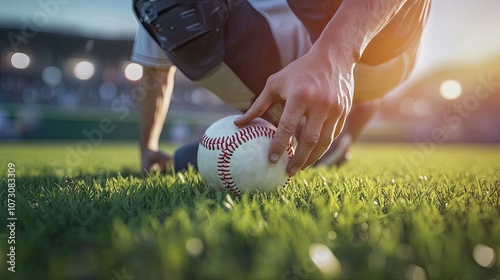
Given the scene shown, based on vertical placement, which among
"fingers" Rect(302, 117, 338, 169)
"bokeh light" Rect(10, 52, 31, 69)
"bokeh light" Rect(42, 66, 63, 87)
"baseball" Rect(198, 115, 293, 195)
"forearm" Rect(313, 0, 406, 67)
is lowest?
"bokeh light" Rect(42, 66, 63, 87)

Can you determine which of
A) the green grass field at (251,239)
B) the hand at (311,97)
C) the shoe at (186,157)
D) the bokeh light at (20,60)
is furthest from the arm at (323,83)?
the bokeh light at (20,60)

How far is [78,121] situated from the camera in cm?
1468

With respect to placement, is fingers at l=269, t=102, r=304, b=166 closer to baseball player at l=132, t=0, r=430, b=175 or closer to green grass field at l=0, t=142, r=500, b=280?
baseball player at l=132, t=0, r=430, b=175

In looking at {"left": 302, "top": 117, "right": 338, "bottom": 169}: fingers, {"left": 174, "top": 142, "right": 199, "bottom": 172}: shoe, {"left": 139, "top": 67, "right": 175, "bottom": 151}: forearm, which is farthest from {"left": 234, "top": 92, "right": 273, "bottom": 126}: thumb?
{"left": 139, "top": 67, "right": 175, "bottom": 151}: forearm

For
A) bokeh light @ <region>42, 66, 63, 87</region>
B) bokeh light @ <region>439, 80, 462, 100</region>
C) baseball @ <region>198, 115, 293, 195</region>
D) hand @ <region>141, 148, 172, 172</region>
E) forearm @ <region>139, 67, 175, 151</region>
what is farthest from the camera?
bokeh light @ <region>42, 66, 63, 87</region>

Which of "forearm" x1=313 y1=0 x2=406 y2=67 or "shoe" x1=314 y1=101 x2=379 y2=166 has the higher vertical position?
"forearm" x1=313 y1=0 x2=406 y2=67

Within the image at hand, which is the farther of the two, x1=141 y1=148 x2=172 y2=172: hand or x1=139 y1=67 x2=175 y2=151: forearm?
x1=139 y1=67 x2=175 y2=151: forearm

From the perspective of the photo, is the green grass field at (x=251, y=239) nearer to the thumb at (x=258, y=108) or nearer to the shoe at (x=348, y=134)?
the thumb at (x=258, y=108)

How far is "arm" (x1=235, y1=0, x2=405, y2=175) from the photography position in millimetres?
1312

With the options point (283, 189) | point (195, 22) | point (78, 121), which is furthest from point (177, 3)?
point (78, 121)

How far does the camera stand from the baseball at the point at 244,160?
158 centimetres

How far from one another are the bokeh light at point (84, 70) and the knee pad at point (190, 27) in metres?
22.5

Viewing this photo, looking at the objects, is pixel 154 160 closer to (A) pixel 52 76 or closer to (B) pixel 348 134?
(B) pixel 348 134

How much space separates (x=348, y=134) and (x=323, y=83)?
2.30 m
